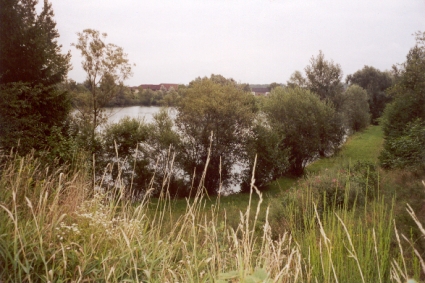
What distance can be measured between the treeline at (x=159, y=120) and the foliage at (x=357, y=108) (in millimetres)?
13744

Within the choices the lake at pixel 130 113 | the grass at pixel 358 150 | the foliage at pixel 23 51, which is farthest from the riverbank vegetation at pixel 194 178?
the lake at pixel 130 113

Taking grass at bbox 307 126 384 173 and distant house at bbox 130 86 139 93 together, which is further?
grass at bbox 307 126 384 173

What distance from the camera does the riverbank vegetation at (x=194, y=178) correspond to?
98.2 inches

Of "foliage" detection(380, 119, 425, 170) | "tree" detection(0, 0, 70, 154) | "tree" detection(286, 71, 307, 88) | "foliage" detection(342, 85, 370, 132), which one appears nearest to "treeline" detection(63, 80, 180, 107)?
"tree" detection(0, 0, 70, 154)

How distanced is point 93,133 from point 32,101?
5154mm

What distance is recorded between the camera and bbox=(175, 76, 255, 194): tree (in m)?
21.2

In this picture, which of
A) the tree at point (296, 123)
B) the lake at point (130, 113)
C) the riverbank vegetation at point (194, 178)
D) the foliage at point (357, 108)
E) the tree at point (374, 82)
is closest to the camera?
the riverbank vegetation at point (194, 178)

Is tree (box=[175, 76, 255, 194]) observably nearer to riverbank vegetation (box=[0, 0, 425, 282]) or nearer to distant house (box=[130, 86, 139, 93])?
riverbank vegetation (box=[0, 0, 425, 282])

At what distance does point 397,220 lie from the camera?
275 inches

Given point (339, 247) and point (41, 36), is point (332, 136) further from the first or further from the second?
point (339, 247)

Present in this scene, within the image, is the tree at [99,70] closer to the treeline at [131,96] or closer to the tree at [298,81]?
the treeline at [131,96]

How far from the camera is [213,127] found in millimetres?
21312

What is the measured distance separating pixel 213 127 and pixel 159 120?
3.38 metres

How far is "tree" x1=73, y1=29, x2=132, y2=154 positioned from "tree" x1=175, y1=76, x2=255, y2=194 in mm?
4348
